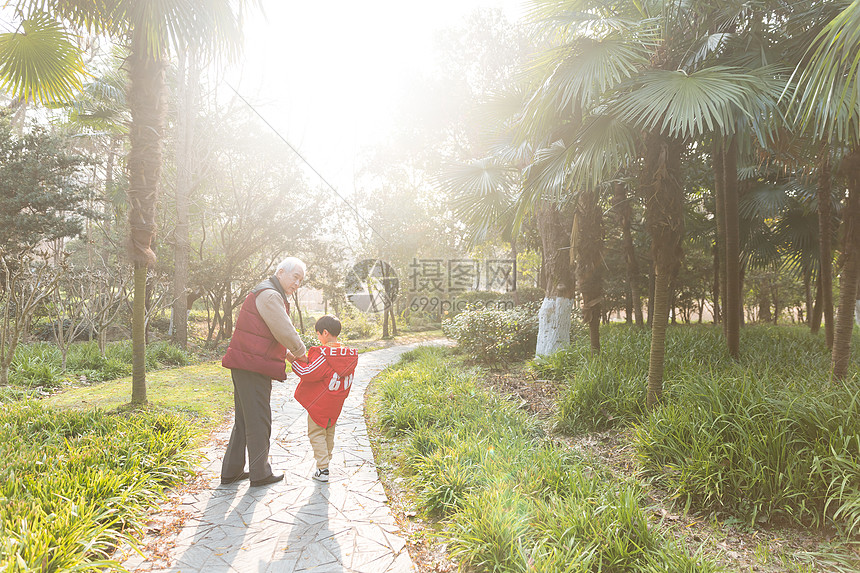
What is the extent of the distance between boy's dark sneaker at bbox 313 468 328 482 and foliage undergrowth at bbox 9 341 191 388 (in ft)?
17.8

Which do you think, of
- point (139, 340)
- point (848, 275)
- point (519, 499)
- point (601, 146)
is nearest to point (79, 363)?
point (139, 340)

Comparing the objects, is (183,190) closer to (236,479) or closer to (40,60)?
(40,60)

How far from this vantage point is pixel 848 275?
4129 mm

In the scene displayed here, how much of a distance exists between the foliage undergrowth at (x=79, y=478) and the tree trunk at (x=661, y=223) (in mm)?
4256

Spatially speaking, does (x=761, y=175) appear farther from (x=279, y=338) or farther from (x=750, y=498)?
(x=279, y=338)

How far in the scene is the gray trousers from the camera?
3211 millimetres

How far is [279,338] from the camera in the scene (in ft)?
10.5

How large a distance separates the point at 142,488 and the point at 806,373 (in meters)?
6.34

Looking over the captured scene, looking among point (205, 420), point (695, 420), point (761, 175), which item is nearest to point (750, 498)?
point (695, 420)

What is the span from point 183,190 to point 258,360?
10408 millimetres

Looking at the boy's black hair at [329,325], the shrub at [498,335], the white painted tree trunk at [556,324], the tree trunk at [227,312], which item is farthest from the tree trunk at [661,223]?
the tree trunk at [227,312]

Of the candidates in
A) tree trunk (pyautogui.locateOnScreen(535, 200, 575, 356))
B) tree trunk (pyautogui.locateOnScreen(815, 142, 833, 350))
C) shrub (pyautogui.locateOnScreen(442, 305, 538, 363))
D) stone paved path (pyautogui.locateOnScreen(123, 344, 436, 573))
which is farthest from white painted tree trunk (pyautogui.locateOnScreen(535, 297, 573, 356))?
stone paved path (pyautogui.locateOnScreen(123, 344, 436, 573))

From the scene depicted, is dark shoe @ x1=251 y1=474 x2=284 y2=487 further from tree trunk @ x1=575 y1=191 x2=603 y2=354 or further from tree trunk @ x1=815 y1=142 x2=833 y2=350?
tree trunk @ x1=815 y1=142 x2=833 y2=350

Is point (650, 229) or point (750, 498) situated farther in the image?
point (650, 229)
